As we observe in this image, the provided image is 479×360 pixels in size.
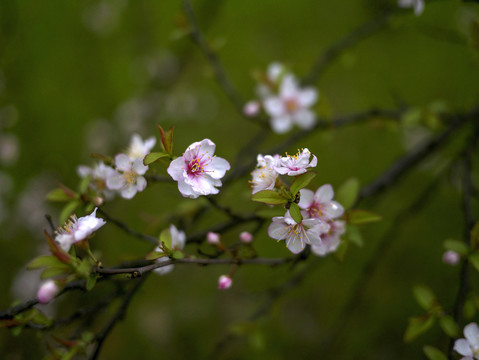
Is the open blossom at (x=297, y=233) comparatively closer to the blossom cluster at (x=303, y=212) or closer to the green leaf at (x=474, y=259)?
the blossom cluster at (x=303, y=212)

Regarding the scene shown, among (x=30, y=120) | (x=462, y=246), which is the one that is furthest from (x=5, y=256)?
(x=462, y=246)

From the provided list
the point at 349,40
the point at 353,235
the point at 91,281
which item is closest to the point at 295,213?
the point at 353,235

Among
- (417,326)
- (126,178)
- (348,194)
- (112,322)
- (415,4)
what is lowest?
(417,326)

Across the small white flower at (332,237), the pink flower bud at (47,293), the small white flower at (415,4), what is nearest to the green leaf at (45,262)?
the pink flower bud at (47,293)

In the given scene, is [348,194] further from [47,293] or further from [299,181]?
[47,293]

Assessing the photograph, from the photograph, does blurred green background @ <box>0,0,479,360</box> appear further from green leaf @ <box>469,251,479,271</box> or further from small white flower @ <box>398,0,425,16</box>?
green leaf @ <box>469,251,479,271</box>

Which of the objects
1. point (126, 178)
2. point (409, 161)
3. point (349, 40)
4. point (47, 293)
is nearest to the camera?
point (47, 293)

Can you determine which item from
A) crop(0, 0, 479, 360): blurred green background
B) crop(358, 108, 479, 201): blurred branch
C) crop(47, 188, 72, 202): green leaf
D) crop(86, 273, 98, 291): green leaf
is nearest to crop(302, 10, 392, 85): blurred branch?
crop(0, 0, 479, 360): blurred green background

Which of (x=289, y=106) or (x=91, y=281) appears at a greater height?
(x=91, y=281)
